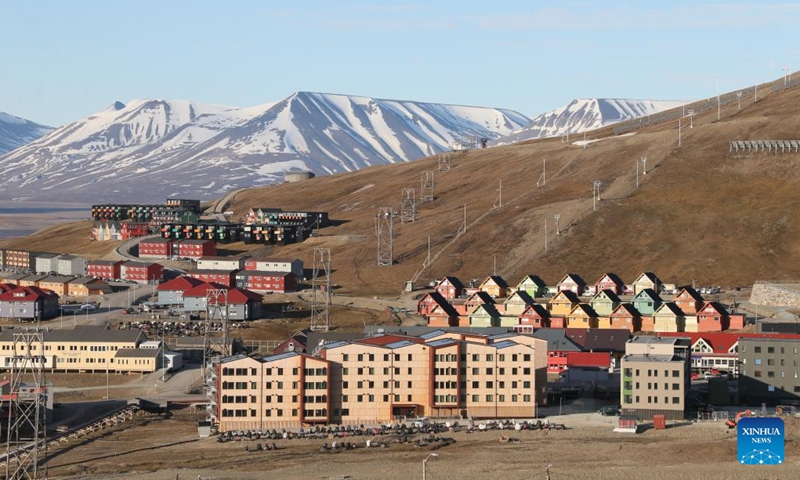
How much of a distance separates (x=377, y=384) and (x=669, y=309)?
1763 inches

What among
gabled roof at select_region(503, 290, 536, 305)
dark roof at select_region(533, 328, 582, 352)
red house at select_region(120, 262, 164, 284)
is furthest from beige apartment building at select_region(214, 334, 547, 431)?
red house at select_region(120, 262, 164, 284)

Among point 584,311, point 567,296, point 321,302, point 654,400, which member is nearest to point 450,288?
point 321,302

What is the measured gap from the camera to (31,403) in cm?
8506

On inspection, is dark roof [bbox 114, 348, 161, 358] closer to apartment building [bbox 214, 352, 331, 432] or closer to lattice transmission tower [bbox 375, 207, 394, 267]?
apartment building [bbox 214, 352, 331, 432]

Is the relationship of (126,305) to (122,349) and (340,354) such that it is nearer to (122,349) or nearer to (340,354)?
(122,349)

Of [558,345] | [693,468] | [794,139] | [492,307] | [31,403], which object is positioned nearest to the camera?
[693,468]

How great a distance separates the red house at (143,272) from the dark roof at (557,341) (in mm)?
67871

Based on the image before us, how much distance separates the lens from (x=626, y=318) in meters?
127

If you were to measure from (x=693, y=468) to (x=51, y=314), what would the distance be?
84154mm

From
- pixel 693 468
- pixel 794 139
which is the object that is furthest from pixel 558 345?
pixel 794 139

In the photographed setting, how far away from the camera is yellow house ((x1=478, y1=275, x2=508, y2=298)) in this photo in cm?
14550

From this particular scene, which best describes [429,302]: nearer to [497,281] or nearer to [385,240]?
[497,281]

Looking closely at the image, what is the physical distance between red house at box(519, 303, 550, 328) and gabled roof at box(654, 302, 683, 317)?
9.60 meters

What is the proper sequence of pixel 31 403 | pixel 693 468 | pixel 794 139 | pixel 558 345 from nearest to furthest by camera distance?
pixel 693 468 → pixel 31 403 → pixel 558 345 → pixel 794 139
